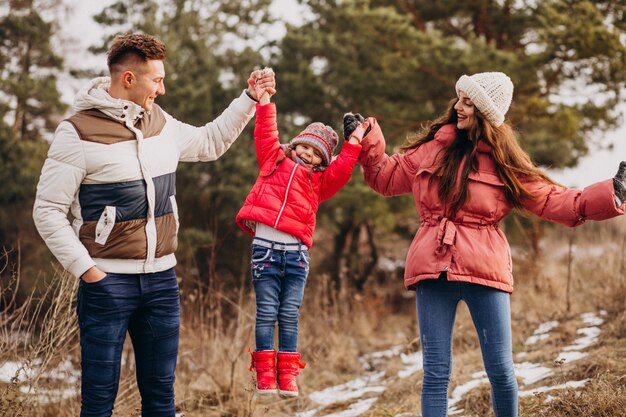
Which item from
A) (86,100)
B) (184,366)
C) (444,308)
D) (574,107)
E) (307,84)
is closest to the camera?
(86,100)

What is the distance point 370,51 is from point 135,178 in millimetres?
10993

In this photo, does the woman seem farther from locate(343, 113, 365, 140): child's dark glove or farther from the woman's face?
locate(343, 113, 365, 140): child's dark glove

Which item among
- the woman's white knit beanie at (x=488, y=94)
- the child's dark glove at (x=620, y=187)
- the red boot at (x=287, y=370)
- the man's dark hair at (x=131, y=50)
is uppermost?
the man's dark hair at (x=131, y=50)

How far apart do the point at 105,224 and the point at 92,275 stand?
24 cm

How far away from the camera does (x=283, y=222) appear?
3598mm

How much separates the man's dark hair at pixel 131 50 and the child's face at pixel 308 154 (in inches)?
38.0

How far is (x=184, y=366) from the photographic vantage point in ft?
22.8

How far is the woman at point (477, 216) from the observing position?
339 cm

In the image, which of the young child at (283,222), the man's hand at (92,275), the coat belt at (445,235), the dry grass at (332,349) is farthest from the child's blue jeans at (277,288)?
the dry grass at (332,349)

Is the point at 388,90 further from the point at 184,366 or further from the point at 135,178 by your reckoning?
the point at 135,178

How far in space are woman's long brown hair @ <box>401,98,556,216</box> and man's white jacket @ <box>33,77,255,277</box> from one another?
1.40 metres

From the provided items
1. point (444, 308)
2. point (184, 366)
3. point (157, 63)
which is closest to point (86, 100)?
point (157, 63)

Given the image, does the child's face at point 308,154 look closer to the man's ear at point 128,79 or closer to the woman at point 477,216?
the woman at point 477,216

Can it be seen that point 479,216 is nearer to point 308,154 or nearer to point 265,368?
point 308,154
